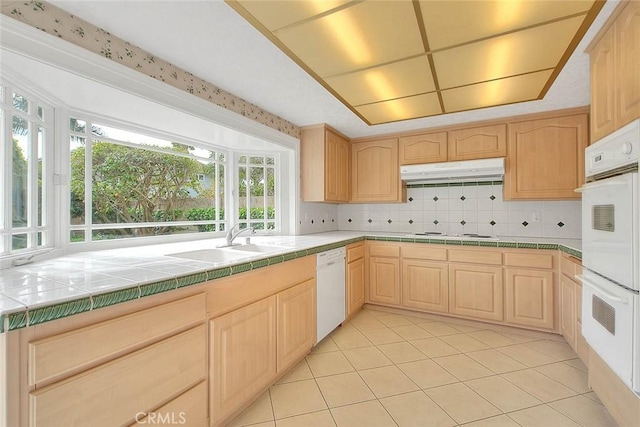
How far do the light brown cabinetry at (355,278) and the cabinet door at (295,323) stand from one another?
2.30 ft

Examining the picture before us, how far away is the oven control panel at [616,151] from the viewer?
1.20 meters

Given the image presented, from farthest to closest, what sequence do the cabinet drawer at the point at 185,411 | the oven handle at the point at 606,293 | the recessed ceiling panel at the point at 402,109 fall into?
the recessed ceiling panel at the point at 402,109
the oven handle at the point at 606,293
the cabinet drawer at the point at 185,411

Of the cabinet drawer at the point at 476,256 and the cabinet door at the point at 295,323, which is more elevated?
the cabinet drawer at the point at 476,256

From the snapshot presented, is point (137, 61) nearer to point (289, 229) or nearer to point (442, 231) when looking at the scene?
point (289, 229)

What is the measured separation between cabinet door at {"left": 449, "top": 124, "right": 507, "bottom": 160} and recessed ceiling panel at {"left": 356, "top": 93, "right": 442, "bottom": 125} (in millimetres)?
630

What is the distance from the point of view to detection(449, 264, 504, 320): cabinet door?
8.86 feet

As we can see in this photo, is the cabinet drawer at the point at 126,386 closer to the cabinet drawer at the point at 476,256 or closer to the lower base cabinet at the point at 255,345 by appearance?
the lower base cabinet at the point at 255,345

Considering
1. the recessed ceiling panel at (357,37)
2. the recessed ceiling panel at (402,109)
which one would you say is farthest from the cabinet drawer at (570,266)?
the recessed ceiling panel at (357,37)

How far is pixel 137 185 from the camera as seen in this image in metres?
2.30

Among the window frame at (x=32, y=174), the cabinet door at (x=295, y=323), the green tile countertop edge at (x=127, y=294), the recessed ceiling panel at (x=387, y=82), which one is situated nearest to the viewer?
the green tile countertop edge at (x=127, y=294)

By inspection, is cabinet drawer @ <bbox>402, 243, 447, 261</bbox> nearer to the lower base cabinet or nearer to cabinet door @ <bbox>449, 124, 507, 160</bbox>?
cabinet door @ <bbox>449, 124, 507, 160</bbox>

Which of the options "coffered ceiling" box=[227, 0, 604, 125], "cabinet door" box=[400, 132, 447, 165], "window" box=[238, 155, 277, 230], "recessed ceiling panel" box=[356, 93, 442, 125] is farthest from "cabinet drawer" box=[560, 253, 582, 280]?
"window" box=[238, 155, 277, 230]

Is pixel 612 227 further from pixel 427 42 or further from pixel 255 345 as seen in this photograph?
pixel 255 345

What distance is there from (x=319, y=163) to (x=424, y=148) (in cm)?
123
